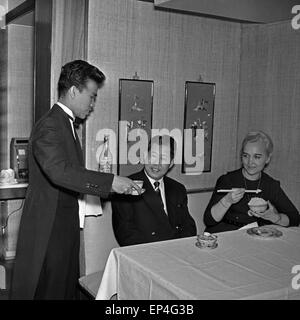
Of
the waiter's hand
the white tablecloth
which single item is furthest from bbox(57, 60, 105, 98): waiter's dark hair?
the white tablecloth

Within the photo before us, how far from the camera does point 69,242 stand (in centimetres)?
234

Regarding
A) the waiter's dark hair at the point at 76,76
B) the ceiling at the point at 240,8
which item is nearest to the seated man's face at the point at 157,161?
the waiter's dark hair at the point at 76,76

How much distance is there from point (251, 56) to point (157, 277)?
2.35m

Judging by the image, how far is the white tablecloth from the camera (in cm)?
165

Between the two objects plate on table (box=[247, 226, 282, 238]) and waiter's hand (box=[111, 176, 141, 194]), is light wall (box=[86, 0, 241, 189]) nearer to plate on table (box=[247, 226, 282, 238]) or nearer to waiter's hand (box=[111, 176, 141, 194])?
waiter's hand (box=[111, 176, 141, 194])

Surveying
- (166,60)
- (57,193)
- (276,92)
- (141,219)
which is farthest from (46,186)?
(276,92)

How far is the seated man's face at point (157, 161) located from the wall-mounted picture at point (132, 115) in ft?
1.36

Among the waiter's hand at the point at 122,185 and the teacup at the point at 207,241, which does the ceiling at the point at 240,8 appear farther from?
the teacup at the point at 207,241

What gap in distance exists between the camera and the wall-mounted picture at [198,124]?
342 centimetres

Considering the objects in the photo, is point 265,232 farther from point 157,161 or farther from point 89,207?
point 89,207

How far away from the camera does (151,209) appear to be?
270cm

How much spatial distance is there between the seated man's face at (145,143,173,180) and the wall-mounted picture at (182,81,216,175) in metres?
0.71
